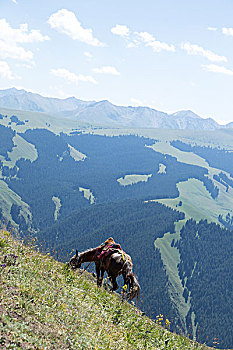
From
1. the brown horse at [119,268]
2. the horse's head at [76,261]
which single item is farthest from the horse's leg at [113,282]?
the horse's head at [76,261]

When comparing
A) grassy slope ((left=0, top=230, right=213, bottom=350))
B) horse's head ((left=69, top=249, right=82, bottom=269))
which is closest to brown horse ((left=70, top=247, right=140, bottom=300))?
horse's head ((left=69, top=249, right=82, bottom=269))

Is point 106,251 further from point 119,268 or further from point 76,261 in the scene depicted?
point 76,261

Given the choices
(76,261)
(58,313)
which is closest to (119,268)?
(76,261)

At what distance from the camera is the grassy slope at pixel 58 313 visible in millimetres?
8469

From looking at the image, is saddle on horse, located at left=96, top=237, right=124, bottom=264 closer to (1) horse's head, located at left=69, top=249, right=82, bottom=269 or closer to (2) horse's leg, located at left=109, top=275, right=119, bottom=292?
(2) horse's leg, located at left=109, top=275, right=119, bottom=292

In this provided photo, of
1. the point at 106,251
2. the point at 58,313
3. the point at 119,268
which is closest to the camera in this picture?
the point at 58,313

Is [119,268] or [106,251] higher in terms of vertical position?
[106,251]

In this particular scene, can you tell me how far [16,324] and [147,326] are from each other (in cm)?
738

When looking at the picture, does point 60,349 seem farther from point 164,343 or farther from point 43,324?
point 164,343

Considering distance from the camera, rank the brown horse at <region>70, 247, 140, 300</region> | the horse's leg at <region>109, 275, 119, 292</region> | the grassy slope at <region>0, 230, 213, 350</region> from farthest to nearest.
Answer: the horse's leg at <region>109, 275, 119, 292</region> → the brown horse at <region>70, 247, 140, 300</region> → the grassy slope at <region>0, 230, 213, 350</region>

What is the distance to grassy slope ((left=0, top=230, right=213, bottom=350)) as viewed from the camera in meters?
8.47

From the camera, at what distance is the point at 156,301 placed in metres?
191

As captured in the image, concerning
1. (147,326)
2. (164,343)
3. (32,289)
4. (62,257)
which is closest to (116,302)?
(147,326)

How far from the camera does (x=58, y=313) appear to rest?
1004cm
